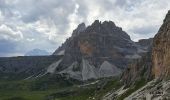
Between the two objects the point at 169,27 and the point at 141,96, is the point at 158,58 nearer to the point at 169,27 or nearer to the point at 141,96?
the point at 169,27

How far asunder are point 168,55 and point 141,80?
25.5 m

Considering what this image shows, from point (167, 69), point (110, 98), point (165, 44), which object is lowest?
point (110, 98)

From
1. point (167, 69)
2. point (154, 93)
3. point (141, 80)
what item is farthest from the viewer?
point (141, 80)

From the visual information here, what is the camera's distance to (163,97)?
4663 inches

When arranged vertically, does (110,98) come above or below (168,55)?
below

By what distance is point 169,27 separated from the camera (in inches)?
7293

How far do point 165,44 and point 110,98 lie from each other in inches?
1415

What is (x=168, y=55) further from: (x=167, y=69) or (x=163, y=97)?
(x=163, y=97)

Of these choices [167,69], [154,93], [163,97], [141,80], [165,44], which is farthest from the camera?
[141,80]

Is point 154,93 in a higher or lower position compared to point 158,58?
lower

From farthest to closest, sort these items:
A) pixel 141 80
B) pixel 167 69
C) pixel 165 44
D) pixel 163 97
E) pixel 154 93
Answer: pixel 141 80 → pixel 165 44 → pixel 167 69 → pixel 154 93 → pixel 163 97

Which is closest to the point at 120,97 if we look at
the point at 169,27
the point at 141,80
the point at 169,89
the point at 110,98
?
the point at 110,98

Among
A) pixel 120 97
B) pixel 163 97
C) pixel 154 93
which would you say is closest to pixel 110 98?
pixel 120 97

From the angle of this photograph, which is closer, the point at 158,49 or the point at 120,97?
the point at 120,97
